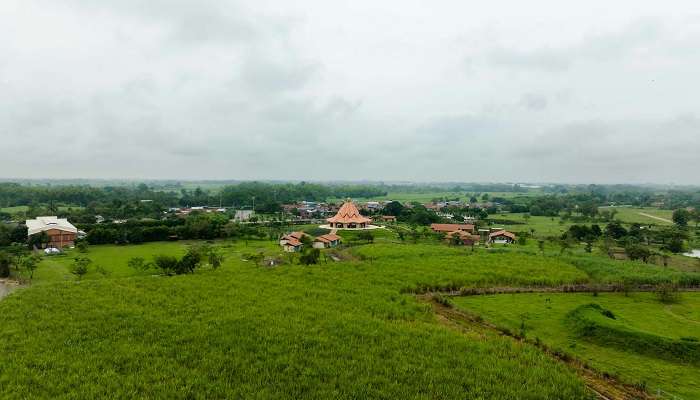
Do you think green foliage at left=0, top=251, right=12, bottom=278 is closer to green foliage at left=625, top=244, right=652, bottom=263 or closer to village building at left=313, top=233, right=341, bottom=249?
village building at left=313, top=233, right=341, bottom=249

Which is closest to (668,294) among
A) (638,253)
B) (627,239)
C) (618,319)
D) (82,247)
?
(618,319)

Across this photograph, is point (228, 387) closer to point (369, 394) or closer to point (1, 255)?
point (369, 394)

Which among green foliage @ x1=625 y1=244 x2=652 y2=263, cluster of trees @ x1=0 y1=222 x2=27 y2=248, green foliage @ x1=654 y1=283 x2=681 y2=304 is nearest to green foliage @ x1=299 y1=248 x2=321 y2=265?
green foliage @ x1=654 y1=283 x2=681 y2=304

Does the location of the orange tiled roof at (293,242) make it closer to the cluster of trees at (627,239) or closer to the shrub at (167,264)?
the shrub at (167,264)

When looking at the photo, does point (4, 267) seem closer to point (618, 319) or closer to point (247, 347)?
point (247, 347)

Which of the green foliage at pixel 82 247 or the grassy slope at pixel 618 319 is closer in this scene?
the grassy slope at pixel 618 319

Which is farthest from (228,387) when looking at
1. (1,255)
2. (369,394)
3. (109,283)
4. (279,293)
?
(1,255)

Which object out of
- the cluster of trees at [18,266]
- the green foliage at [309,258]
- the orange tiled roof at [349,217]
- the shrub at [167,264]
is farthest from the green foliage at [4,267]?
the orange tiled roof at [349,217]
